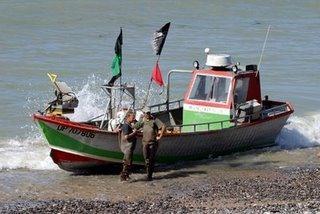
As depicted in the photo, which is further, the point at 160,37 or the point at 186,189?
the point at 160,37

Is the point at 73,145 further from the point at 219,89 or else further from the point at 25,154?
the point at 219,89

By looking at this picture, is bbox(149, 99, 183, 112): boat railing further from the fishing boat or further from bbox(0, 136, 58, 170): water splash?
bbox(0, 136, 58, 170): water splash

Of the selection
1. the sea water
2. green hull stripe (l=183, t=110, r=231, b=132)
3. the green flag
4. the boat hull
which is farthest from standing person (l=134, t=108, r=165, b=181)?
the sea water

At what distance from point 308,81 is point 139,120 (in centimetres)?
1684

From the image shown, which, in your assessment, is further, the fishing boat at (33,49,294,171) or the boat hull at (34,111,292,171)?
the fishing boat at (33,49,294,171)

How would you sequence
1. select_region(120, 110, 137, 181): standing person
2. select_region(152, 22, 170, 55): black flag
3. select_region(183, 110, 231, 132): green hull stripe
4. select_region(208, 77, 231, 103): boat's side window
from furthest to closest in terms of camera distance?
select_region(208, 77, 231, 103): boat's side window → select_region(183, 110, 231, 132): green hull stripe → select_region(152, 22, 170, 55): black flag → select_region(120, 110, 137, 181): standing person

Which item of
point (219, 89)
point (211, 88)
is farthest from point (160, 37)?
point (219, 89)

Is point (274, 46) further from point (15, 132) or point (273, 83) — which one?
point (15, 132)

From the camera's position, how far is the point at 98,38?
43281 millimetres

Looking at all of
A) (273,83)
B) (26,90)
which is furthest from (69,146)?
(273,83)

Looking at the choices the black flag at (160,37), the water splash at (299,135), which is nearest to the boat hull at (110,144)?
the water splash at (299,135)

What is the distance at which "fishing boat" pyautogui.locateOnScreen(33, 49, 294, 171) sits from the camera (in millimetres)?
17266

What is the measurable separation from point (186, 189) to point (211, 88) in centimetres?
397

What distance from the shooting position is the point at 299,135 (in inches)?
880
